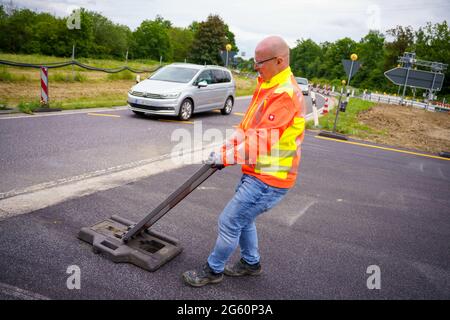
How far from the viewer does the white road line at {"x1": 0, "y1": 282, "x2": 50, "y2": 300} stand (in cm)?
249

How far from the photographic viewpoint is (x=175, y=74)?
1166 centimetres

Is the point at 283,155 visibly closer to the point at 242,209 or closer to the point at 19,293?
the point at 242,209

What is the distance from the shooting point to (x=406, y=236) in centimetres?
430

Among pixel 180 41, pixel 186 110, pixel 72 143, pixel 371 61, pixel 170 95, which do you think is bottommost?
pixel 72 143

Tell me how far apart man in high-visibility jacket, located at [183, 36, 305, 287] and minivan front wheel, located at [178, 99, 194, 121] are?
325 inches

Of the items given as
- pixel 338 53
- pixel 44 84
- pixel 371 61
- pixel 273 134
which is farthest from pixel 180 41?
pixel 273 134

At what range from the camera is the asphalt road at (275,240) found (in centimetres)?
284

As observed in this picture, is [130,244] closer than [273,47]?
No

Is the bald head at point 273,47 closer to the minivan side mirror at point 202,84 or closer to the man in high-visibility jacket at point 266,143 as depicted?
the man in high-visibility jacket at point 266,143

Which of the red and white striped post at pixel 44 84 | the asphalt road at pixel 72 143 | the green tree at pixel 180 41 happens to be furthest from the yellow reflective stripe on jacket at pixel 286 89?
the green tree at pixel 180 41

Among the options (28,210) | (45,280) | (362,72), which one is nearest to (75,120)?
(28,210)

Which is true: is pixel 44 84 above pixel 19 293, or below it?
above

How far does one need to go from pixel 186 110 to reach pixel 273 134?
8.84 metres
